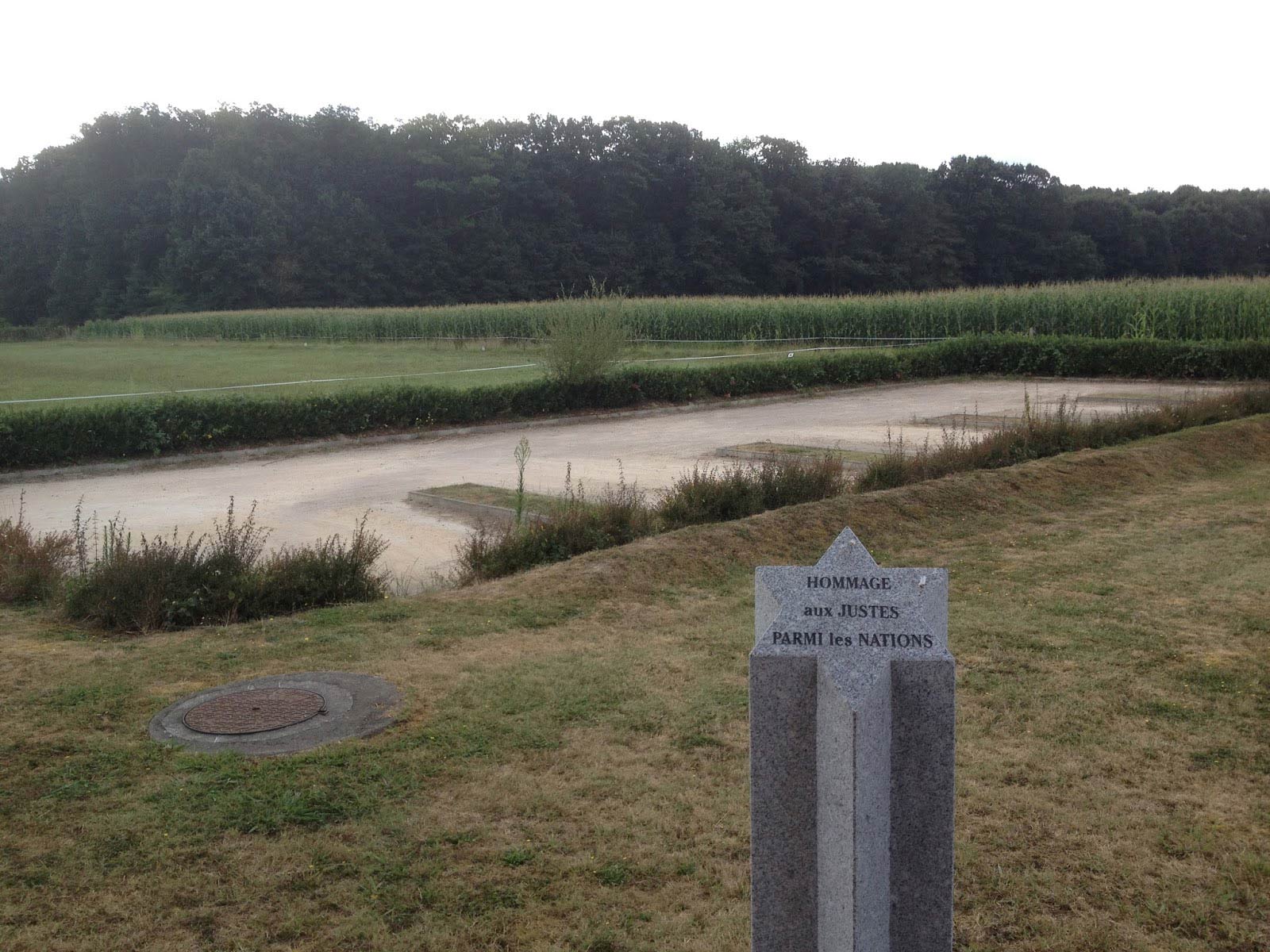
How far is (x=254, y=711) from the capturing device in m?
5.37

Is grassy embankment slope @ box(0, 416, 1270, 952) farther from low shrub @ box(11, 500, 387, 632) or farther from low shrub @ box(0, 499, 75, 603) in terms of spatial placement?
low shrub @ box(0, 499, 75, 603)

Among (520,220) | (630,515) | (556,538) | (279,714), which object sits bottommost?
(279,714)

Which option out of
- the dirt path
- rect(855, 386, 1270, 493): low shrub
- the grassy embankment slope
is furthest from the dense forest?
the grassy embankment slope

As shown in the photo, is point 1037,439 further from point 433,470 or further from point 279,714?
point 279,714

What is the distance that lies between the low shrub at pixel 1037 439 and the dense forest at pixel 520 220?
2387 inches

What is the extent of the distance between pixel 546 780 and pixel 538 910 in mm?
1006

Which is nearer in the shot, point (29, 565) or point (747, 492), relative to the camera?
point (29, 565)

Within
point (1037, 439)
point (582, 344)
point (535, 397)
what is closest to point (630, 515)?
point (1037, 439)

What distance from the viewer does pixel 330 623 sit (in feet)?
23.0

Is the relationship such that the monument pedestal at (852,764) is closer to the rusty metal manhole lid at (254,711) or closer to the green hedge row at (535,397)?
the rusty metal manhole lid at (254,711)

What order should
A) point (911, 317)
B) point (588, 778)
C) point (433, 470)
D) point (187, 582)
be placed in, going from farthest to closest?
1. point (911, 317)
2. point (433, 470)
3. point (187, 582)
4. point (588, 778)

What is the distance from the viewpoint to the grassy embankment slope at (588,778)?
3.65 meters

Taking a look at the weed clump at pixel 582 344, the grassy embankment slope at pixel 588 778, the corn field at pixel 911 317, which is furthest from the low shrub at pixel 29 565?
the corn field at pixel 911 317

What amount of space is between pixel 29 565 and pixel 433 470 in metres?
6.85
